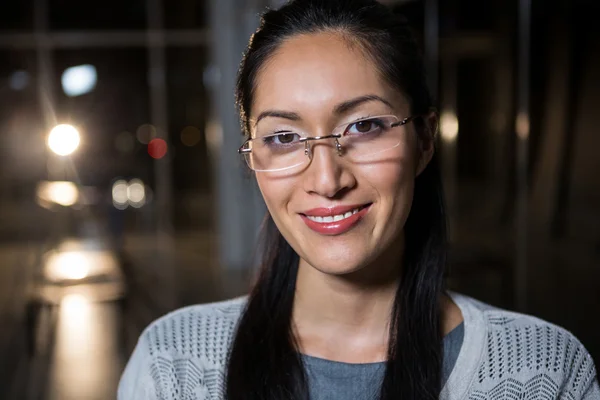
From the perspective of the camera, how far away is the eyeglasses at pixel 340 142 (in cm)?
123

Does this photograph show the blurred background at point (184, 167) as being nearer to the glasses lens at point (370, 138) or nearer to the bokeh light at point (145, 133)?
the bokeh light at point (145, 133)

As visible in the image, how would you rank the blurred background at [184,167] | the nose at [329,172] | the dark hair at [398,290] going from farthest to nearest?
the blurred background at [184,167] < the dark hair at [398,290] < the nose at [329,172]

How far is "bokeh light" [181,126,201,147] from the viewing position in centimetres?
959

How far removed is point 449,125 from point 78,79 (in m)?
4.58

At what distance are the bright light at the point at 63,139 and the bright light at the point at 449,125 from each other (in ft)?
15.1

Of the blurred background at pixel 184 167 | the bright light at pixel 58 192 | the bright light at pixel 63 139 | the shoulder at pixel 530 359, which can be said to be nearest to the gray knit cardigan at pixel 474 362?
the shoulder at pixel 530 359

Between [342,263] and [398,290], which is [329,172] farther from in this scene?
[398,290]

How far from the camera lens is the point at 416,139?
135 cm

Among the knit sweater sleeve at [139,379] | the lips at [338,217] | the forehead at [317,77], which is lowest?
the knit sweater sleeve at [139,379]

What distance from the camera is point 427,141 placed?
1.41 meters

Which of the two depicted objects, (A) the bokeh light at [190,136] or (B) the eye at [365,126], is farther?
(A) the bokeh light at [190,136]

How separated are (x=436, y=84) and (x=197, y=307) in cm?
660

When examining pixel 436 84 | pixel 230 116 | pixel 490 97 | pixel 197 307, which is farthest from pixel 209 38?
pixel 197 307

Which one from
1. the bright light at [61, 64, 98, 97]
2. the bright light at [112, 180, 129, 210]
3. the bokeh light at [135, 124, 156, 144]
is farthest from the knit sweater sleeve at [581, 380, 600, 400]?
the bright light at [61, 64, 98, 97]
